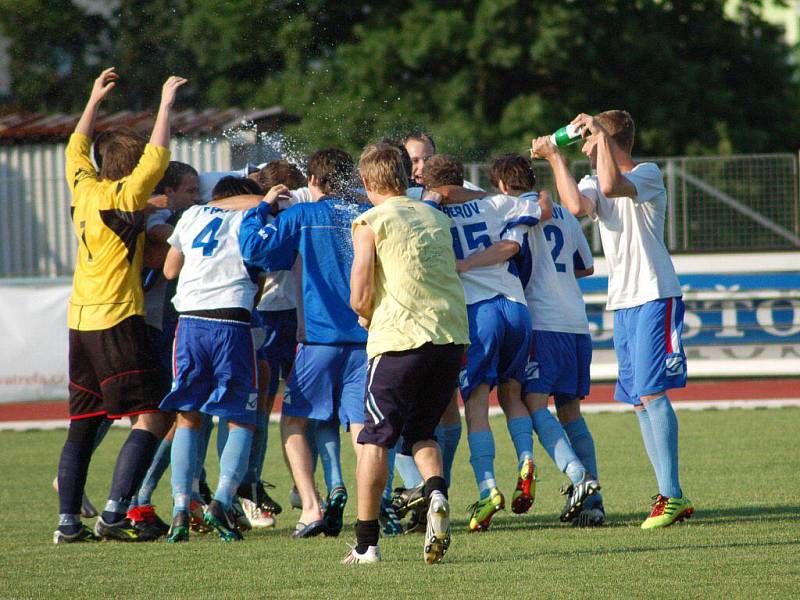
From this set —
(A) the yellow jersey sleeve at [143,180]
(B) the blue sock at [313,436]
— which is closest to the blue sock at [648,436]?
(B) the blue sock at [313,436]

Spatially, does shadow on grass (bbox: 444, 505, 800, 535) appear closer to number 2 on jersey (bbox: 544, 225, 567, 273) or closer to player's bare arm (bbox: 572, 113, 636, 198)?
number 2 on jersey (bbox: 544, 225, 567, 273)

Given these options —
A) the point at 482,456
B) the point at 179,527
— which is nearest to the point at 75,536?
the point at 179,527

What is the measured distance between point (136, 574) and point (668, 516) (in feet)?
8.79

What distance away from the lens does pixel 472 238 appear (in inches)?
278

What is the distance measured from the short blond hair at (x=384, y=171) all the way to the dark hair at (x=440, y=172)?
4.02 feet

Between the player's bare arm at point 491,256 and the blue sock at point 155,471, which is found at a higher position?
the player's bare arm at point 491,256

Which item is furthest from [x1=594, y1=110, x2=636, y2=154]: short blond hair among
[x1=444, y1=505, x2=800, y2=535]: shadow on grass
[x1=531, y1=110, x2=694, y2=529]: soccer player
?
[x1=444, y1=505, x2=800, y2=535]: shadow on grass

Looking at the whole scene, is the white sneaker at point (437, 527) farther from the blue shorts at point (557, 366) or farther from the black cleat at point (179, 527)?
the blue shorts at point (557, 366)

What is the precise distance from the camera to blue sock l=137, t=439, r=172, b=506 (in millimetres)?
7324

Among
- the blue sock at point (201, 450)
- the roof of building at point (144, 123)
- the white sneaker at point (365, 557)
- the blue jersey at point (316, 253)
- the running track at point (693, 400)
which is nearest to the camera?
the white sneaker at point (365, 557)

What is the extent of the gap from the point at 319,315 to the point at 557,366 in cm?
145

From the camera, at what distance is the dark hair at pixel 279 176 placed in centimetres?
751

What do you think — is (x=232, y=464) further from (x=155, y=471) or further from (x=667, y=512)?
(x=667, y=512)

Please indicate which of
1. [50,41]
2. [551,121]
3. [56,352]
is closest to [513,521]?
[56,352]
